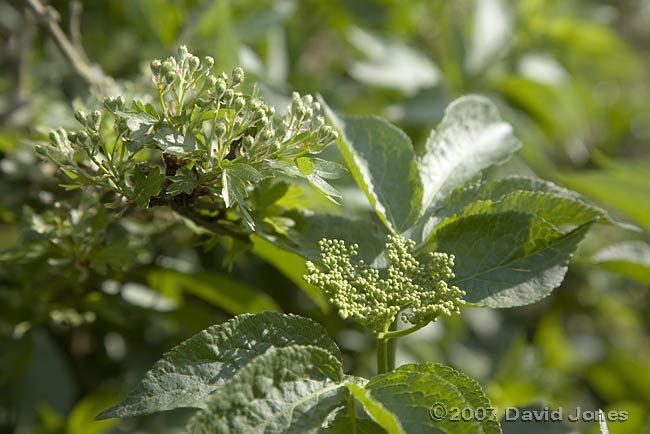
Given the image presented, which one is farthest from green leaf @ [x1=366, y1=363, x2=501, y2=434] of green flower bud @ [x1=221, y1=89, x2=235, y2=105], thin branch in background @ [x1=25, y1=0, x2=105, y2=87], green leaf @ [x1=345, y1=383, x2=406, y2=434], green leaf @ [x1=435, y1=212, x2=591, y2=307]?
thin branch in background @ [x1=25, y1=0, x2=105, y2=87]

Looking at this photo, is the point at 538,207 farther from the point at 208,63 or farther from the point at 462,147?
the point at 208,63

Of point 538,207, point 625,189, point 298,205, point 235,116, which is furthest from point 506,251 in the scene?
point 625,189

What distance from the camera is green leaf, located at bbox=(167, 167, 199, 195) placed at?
2.54ft

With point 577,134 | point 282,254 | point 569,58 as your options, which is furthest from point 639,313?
point 282,254

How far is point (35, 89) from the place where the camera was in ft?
5.23

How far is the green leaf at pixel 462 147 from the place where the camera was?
102cm

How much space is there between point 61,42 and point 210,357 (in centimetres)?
72

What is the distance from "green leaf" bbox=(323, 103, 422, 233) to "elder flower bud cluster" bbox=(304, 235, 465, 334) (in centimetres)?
9

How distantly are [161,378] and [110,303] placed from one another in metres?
0.50

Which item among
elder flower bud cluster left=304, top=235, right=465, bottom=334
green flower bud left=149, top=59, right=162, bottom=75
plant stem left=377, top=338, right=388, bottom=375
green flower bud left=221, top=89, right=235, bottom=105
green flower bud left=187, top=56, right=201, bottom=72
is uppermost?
green flower bud left=187, top=56, right=201, bottom=72

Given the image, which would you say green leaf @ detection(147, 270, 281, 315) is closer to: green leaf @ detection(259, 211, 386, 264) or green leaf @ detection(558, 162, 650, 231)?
green leaf @ detection(259, 211, 386, 264)

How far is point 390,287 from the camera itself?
812 mm

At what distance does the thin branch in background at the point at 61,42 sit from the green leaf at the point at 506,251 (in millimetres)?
708

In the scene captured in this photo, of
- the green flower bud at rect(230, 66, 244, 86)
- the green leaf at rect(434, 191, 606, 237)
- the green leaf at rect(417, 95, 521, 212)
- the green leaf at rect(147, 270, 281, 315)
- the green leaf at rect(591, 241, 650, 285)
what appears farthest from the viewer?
the green leaf at rect(147, 270, 281, 315)
